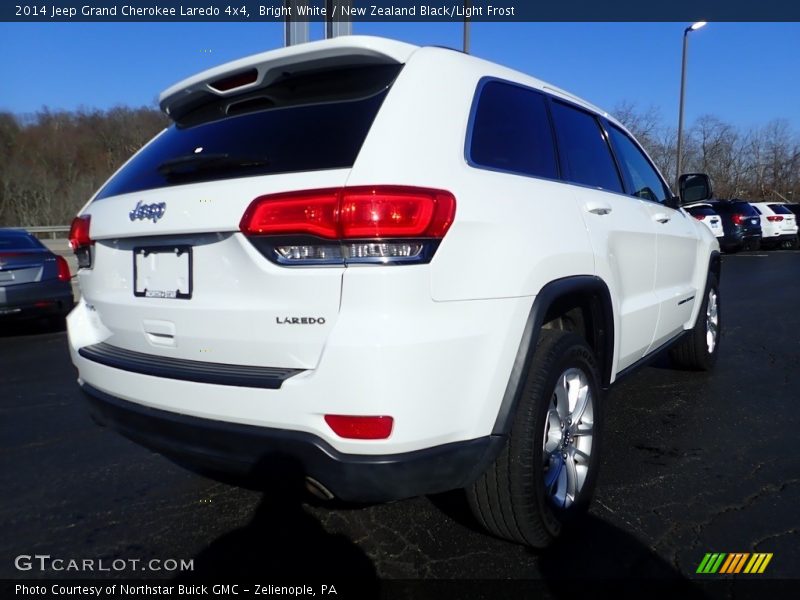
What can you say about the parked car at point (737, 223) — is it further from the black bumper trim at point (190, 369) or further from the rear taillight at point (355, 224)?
the black bumper trim at point (190, 369)

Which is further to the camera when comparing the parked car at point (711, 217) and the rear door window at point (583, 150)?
the parked car at point (711, 217)

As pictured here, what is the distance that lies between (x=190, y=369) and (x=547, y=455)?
56.6 inches

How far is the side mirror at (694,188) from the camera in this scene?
15.5 feet

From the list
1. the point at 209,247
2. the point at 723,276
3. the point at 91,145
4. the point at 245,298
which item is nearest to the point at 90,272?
the point at 209,247

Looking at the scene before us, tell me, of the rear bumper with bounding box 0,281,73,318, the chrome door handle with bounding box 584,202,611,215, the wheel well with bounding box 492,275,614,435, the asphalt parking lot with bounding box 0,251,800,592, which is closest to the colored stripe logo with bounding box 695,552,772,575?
the asphalt parking lot with bounding box 0,251,800,592

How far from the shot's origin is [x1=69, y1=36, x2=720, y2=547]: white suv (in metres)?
1.85

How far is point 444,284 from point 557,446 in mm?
1058

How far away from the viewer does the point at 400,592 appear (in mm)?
2191

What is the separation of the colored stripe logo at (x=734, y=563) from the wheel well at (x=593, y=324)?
34.2 inches

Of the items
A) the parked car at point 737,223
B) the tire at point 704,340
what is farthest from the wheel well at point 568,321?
the parked car at point 737,223

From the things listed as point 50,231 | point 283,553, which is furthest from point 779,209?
point 50,231

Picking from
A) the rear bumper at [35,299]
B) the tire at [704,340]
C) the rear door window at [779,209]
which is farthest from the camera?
the rear door window at [779,209]

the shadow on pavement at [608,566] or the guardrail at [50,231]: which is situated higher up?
the guardrail at [50,231]

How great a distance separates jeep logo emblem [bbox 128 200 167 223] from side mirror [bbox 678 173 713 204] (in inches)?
155
